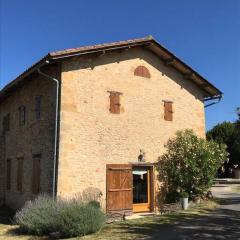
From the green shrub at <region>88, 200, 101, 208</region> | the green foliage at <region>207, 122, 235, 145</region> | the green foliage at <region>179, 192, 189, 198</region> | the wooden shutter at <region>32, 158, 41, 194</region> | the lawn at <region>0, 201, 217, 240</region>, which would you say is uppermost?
the green foliage at <region>207, 122, 235, 145</region>

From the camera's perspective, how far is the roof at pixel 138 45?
664 inches

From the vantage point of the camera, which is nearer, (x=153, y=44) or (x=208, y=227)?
(x=208, y=227)

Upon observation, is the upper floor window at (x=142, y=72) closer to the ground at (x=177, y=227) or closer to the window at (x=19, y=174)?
the ground at (x=177, y=227)

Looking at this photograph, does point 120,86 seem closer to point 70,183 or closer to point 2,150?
point 70,183

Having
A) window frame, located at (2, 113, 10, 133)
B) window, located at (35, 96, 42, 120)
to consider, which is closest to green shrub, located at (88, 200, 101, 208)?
window, located at (35, 96, 42, 120)

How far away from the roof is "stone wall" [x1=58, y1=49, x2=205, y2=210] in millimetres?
355

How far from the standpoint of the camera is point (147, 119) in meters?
19.8

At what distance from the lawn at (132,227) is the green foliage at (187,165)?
46.4 inches

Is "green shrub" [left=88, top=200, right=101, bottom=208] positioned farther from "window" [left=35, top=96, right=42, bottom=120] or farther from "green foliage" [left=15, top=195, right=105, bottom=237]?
"window" [left=35, top=96, right=42, bottom=120]

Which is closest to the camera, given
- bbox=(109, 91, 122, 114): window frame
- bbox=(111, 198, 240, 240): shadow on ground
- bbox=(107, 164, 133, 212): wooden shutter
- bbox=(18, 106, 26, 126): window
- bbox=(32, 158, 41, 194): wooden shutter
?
bbox=(111, 198, 240, 240): shadow on ground

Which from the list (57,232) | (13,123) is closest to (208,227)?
(57,232)

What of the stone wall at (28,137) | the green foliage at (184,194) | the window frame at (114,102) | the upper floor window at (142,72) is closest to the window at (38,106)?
the stone wall at (28,137)

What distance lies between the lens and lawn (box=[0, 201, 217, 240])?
1411 centimetres

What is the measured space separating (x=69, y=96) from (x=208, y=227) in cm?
710
